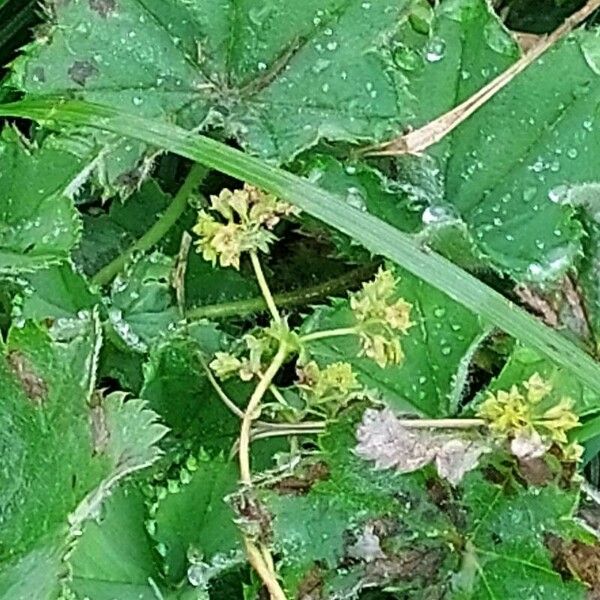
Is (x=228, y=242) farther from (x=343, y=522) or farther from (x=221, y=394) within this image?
(x=343, y=522)

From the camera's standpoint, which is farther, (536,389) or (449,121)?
(449,121)

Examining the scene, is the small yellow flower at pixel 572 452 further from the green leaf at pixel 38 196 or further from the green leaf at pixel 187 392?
the green leaf at pixel 38 196

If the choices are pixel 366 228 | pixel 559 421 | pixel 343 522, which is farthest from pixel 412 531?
pixel 366 228

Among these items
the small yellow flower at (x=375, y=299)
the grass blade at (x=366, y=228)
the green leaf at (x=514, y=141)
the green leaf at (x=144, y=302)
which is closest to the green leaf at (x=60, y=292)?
the green leaf at (x=144, y=302)

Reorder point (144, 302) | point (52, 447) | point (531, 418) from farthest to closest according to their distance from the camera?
point (144, 302) < point (531, 418) < point (52, 447)

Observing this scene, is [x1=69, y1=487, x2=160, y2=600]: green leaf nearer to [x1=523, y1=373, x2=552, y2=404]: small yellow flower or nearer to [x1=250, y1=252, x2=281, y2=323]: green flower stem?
[x1=250, y1=252, x2=281, y2=323]: green flower stem

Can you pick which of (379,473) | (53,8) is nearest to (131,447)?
(379,473)

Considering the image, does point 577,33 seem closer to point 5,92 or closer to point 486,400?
point 486,400

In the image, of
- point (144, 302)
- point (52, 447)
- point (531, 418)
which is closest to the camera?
point (52, 447)
